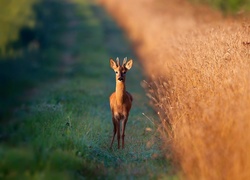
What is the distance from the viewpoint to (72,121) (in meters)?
12.2

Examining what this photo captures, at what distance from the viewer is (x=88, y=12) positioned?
1988 inches

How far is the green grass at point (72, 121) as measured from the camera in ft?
30.7

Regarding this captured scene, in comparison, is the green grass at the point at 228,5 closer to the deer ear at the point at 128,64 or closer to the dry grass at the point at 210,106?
the dry grass at the point at 210,106

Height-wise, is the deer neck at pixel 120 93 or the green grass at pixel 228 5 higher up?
the green grass at pixel 228 5

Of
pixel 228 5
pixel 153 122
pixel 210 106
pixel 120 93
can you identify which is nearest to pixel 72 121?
pixel 120 93

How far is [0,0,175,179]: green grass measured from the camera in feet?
30.7

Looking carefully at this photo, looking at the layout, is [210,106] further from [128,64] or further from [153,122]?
[128,64]

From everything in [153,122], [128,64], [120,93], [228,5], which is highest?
[228,5]

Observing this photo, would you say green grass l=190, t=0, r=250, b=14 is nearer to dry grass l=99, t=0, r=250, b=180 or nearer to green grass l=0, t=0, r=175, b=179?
green grass l=0, t=0, r=175, b=179

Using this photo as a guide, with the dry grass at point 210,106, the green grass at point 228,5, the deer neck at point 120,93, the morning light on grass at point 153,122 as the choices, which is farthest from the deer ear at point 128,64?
the green grass at point 228,5

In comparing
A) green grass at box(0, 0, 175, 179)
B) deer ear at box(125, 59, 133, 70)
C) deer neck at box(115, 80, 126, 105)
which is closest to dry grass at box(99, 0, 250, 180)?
green grass at box(0, 0, 175, 179)

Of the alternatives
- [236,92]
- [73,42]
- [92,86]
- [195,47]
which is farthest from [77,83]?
[73,42]

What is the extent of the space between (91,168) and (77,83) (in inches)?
461

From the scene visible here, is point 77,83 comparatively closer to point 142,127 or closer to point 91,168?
point 142,127
